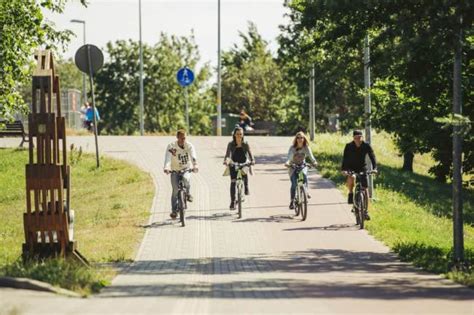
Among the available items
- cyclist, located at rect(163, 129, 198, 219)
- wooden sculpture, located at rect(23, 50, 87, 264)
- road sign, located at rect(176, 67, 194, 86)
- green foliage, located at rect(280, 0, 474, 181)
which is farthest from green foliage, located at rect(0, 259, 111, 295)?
road sign, located at rect(176, 67, 194, 86)

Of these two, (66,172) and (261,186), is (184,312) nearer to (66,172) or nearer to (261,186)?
(66,172)

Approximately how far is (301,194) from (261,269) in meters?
5.91

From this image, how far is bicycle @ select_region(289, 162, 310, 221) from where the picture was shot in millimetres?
19500

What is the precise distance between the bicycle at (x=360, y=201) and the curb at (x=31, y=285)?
8845mm

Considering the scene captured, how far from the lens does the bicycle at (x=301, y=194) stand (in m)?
19.5

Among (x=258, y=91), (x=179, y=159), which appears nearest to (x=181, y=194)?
(x=179, y=159)

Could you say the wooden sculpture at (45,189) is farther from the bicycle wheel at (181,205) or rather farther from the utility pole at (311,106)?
the utility pole at (311,106)

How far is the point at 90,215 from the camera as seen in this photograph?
21.6 meters

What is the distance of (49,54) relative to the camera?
14.2m

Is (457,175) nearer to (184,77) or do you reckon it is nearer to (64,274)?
(64,274)

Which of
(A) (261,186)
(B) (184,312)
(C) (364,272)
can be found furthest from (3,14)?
(B) (184,312)

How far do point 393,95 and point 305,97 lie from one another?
3154cm

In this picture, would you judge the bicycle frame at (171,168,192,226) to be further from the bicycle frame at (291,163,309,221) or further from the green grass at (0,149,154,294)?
the bicycle frame at (291,163,309,221)

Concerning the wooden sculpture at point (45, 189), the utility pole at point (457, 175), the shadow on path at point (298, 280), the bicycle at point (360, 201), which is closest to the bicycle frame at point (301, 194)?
the bicycle at point (360, 201)
